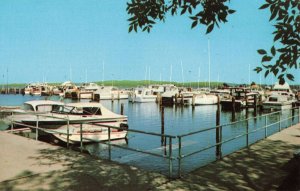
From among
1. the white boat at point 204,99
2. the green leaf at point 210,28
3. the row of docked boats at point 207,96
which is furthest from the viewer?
the white boat at point 204,99

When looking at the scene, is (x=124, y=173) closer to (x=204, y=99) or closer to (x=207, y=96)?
(x=204, y=99)

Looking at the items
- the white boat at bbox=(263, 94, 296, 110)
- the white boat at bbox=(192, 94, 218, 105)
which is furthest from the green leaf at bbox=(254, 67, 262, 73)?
the white boat at bbox=(192, 94, 218, 105)

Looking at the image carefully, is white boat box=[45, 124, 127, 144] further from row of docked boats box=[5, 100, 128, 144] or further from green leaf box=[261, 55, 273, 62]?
green leaf box=[261, 55, 273, 62]

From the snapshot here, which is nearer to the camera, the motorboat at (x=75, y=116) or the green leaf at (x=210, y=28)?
the green leaf at (x=210, y=28)

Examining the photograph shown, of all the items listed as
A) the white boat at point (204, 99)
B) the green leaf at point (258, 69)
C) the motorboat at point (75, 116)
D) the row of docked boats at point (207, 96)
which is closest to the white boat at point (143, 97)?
the row of docked boats at point (207, 96)

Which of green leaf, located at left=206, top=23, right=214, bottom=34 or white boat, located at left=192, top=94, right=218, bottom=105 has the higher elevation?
green leaf, located at left=206, top=23, right=214, bottom=34

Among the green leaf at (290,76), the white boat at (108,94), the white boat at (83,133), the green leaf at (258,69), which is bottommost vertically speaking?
the white boat at (83,133)

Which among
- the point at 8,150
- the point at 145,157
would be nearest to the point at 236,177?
the point at 8,150

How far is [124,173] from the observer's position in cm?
749

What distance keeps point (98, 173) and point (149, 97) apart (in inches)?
2508

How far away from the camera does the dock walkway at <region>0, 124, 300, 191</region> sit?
664 centimetres

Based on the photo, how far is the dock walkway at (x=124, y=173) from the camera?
664 cm

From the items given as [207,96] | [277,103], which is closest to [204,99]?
[207,96]

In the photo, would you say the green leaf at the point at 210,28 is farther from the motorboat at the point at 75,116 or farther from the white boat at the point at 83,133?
the motorboat at the point at 75,116
